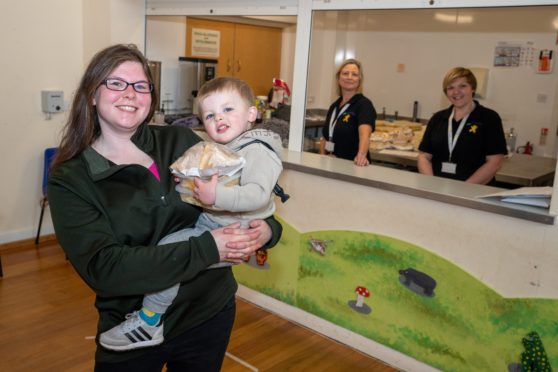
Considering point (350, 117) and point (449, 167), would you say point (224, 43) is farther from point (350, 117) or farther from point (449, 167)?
point (449, 167)

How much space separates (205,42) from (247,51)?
0.75 m

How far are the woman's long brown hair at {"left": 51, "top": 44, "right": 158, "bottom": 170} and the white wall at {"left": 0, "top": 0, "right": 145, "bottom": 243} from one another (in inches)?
120

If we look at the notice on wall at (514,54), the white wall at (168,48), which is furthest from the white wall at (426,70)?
the white wall at (168,48)

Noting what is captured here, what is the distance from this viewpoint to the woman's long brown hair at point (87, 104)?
4.90 ft

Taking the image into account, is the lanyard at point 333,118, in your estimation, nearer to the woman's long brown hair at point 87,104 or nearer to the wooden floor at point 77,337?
the wooden floor at point 77,337

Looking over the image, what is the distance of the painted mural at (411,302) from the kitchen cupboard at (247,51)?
10.4 ft

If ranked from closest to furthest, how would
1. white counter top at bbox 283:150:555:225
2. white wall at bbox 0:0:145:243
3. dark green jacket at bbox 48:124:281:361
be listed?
dark green jacket at bbox 48:124:281:361 → white counter top at bbox 283:150:555:225 → white wall at bbox 0:0:145:243

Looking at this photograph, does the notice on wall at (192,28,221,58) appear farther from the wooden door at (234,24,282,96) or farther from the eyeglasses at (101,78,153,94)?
the eyeglasses at (101,78,153,94)

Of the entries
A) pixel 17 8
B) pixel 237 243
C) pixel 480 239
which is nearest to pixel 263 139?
pixel 237 243

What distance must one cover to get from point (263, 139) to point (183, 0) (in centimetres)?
296

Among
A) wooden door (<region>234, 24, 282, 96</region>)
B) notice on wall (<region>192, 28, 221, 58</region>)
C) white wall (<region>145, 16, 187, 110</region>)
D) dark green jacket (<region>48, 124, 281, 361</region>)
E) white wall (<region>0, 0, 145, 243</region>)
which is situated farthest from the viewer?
wooden door (<region>234, 24, 282, 96</region>)

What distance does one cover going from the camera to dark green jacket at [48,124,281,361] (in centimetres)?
137

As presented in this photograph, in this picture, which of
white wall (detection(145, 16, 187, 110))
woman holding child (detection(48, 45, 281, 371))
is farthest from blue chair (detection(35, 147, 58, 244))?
woman holding child (detection(48, 45, 281, 371))

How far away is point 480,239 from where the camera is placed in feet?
8.45
